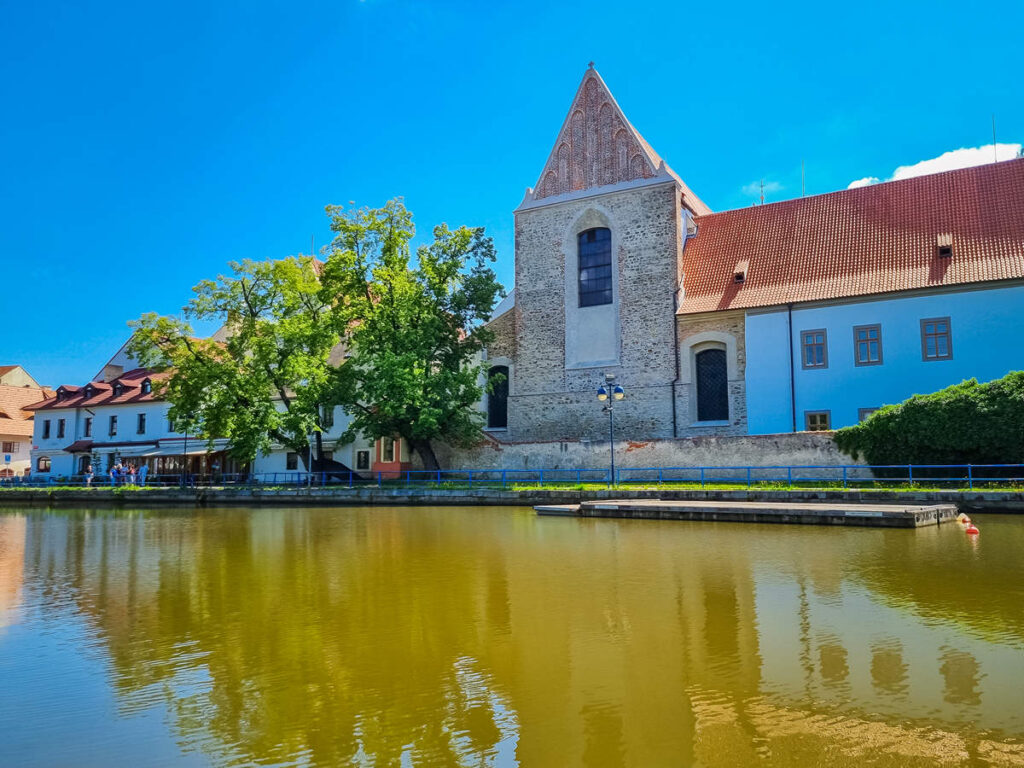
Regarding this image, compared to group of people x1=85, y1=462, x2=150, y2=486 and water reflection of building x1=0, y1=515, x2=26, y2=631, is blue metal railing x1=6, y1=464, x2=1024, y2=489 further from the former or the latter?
water reflection of building x1=0, y1=515, x2=26, y2=631

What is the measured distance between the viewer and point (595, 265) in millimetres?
35438

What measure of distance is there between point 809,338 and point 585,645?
2499 cm

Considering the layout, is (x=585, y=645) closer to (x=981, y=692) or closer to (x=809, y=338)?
(x=981, y=692)

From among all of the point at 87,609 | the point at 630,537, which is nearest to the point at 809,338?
the point at 630,537

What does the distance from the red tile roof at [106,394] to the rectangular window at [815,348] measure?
3596 cm

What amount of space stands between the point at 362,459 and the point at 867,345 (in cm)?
2333

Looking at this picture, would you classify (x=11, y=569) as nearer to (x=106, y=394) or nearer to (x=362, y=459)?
(x=362, y=459)

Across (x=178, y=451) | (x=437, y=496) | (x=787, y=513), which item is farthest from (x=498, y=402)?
(x=787, y=513)

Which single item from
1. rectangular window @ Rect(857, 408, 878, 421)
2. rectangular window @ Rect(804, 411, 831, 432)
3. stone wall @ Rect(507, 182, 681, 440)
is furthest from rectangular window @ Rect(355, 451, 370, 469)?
rectangular window @ Rect(857, 408, 878, 421)

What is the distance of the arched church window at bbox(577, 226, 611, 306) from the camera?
1382 inches

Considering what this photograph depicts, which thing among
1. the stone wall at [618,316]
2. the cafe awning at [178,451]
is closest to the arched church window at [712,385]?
the stone wall at [618,316]

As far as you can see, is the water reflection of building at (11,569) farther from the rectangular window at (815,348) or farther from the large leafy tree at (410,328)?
the rectangular window at (815,348)

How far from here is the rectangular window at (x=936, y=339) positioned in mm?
26859

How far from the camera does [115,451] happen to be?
46875 mm
